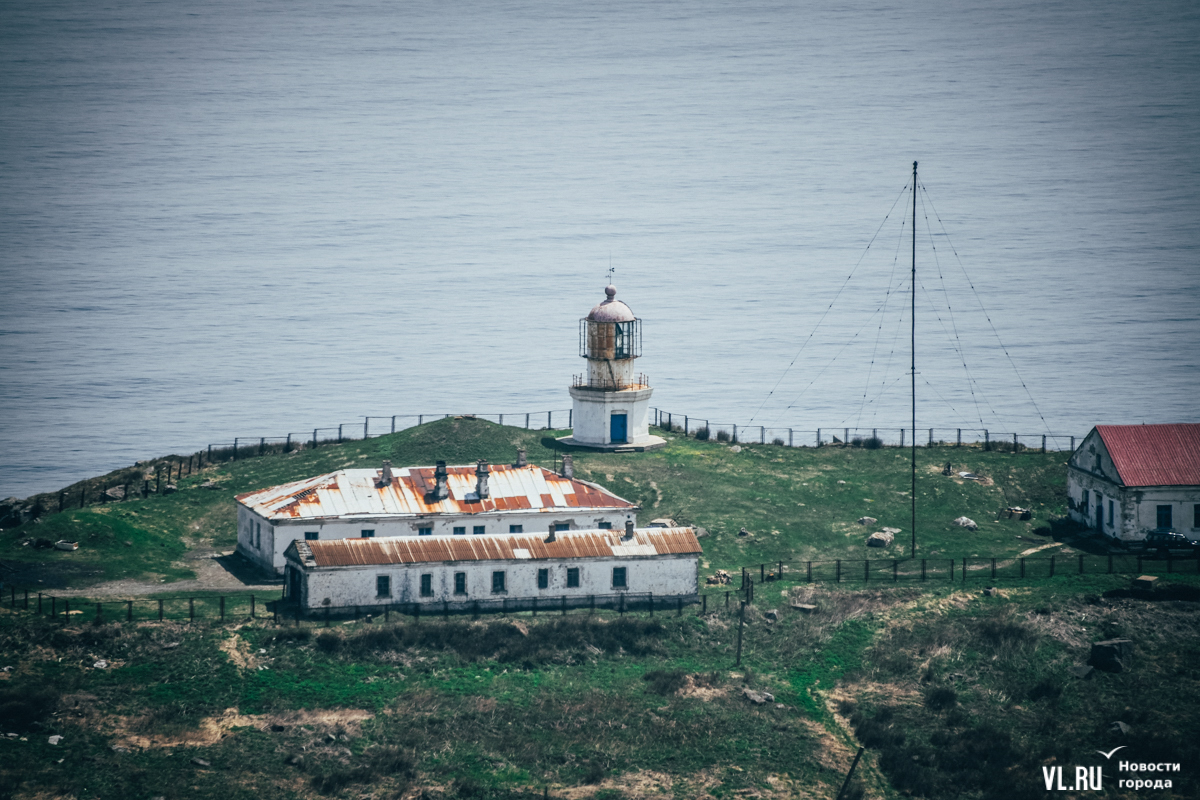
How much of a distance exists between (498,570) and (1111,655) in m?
22.4

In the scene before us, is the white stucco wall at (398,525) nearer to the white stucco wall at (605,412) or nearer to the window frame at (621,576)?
the window frame at (621,576)

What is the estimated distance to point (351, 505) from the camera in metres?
63.8

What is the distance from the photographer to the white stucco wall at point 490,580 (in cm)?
5728

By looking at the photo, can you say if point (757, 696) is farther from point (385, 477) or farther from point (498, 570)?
point (385, 477)

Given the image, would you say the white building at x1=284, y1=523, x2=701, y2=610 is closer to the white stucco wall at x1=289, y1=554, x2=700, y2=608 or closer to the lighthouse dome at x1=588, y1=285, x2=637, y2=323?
the white stucco wall at x1=289, y1=554, x2=700, y2=608

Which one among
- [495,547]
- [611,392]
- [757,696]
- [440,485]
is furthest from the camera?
[611,392]

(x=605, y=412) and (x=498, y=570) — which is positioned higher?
(x=605, y=412)

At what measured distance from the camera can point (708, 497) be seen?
238 feet

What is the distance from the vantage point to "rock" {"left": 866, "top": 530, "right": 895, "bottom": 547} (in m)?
67.7

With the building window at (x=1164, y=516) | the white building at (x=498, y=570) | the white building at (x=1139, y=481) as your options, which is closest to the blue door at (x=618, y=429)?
the white building at (x=498, y=570)

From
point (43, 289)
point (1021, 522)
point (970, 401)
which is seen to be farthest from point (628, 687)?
point (43, 289)

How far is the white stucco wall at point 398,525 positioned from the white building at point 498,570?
2455 mm

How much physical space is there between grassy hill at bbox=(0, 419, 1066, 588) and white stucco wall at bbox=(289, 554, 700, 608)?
15.5ft

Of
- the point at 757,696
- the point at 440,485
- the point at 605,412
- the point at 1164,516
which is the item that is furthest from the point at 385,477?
the point at 1164,516
